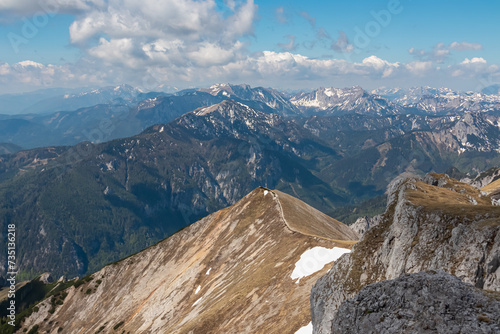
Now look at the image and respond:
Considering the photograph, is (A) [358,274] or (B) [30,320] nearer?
(A) [358,274]

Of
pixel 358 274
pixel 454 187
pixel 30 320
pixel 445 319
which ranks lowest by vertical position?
pixel 30 320

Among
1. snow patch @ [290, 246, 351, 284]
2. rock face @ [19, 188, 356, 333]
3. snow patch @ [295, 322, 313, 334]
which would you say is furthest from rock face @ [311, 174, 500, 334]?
snow patch @ [290, 246, 351, 284]

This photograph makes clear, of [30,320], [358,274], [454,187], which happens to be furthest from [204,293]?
[30,320]

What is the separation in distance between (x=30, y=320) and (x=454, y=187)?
560 ft

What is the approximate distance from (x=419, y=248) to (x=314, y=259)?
124 feet

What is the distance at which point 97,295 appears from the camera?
138 m

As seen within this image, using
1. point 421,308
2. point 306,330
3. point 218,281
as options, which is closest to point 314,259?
point 306,330

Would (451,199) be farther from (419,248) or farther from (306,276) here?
(306,276)

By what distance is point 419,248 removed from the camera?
38500 millimetres

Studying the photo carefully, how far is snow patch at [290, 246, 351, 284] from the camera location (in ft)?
230

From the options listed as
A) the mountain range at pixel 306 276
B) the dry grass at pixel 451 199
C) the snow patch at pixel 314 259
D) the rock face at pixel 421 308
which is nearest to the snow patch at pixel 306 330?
the mountain range at pixel 306 276

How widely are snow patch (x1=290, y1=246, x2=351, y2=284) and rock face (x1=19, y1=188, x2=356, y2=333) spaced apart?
1.50 ft

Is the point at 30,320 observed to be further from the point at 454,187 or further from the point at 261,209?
the point at 454,187

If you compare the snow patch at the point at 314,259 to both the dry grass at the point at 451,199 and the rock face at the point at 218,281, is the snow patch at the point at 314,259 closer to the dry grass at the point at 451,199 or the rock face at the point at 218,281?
the rock face at the point at 218,281
